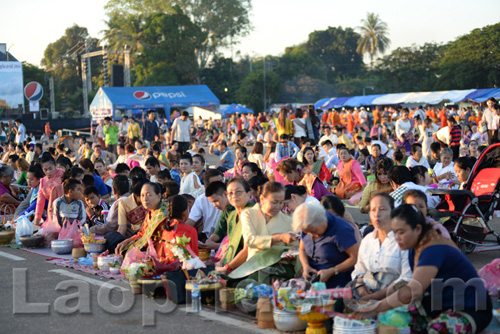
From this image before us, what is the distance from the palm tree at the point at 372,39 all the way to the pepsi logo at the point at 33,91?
187 feet

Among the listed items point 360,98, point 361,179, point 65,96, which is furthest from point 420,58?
point 361,179

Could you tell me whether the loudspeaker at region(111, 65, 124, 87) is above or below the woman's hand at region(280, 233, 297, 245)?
above

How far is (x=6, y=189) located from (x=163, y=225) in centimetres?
696

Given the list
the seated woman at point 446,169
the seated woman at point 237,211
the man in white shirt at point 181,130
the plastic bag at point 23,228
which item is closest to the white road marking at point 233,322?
the seated woman at point 237,211

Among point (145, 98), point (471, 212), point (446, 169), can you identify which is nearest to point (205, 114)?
point (145, 98)

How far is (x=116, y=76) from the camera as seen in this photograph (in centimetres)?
4947

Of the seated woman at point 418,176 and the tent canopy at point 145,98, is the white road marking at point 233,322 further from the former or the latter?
the tent canopy at point 145,98

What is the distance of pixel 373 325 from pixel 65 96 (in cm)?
8086

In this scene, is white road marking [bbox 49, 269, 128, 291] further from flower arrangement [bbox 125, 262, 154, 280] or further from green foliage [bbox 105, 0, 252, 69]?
green foliage [bbox 105, 0, 252, 69]

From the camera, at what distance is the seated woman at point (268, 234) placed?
6.68 metres

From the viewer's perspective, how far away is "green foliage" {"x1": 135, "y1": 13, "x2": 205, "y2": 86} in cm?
6631

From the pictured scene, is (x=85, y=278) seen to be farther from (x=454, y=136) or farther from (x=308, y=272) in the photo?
(x=454, y=136)

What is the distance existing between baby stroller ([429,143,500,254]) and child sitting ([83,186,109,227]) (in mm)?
4666

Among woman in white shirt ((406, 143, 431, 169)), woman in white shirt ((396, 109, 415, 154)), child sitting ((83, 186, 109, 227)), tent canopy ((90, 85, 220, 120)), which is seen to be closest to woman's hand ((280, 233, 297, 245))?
child sitting ((83, 186, 109, 227))
